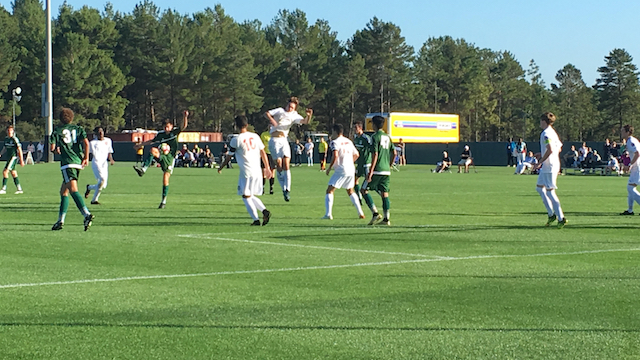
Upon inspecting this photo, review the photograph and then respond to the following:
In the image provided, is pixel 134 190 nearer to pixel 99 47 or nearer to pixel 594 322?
pixel 594 322

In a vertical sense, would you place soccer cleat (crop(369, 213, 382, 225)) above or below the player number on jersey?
below

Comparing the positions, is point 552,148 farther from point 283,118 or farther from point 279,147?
point 279,147

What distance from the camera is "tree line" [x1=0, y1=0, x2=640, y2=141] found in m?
101

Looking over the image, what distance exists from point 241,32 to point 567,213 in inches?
4648

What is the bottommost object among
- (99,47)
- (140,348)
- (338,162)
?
(140,348)

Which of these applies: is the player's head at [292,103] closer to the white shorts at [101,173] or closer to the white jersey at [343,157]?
the white jersey at [343,157]

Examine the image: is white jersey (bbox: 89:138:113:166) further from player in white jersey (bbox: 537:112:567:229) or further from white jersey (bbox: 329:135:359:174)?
player in white jersey (bbox: 537:112:567:229)

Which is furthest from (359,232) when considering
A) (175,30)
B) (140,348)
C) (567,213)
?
(175,30)

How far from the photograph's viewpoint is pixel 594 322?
748cm

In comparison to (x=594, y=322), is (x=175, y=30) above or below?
above

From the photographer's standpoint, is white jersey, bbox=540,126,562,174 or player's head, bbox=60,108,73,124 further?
white jersey, bbox=540,126,562,174

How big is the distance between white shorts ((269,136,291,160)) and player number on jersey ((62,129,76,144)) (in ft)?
27.8

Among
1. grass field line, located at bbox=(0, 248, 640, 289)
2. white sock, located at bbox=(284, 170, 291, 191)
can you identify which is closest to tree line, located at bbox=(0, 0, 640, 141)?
white sock, located at bbox=(284, 170, 291, 191)

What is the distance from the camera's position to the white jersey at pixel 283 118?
2185cm
